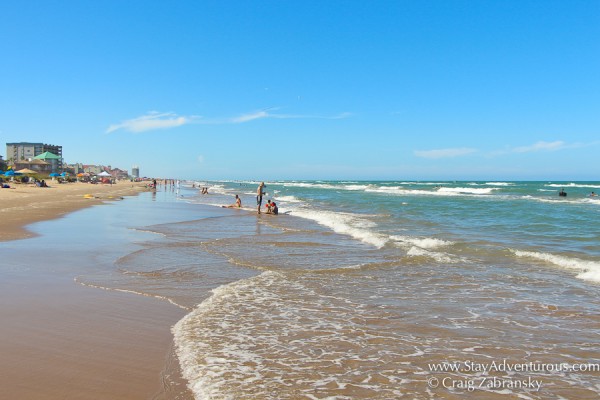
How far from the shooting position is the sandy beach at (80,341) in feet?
12.7

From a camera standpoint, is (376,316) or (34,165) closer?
(376,316)

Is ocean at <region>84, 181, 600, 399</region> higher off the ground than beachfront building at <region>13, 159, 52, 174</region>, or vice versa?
beachfront building at <region>13, 159, 52, 174</region>

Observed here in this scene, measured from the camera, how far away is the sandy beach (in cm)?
387

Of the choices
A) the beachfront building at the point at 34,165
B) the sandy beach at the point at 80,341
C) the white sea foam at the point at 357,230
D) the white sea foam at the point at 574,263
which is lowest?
the white sea foam at the point at 357,230

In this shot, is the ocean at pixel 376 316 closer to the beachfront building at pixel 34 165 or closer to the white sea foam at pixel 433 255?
the white sea foam at pixel 433 255

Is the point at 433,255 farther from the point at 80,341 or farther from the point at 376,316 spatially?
the point at 80,341

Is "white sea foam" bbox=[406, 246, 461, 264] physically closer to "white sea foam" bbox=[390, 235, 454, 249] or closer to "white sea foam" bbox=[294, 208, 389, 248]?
"white sea foam" bbox=[390, 235, 454, 249]

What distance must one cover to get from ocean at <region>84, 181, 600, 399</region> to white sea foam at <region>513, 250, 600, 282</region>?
0.04 metres

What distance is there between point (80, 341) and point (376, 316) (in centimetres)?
400

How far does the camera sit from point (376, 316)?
631cm

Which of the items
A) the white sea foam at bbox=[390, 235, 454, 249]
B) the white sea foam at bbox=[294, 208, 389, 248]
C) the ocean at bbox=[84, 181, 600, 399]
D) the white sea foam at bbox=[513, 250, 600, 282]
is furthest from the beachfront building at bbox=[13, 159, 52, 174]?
the white sea foam at bbox=[513, 250, 600, 282]

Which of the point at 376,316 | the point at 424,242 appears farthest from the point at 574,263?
the point at 376,316

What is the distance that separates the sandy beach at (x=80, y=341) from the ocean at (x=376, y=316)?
1.04 ft

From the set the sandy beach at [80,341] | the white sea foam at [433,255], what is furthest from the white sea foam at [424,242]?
the sandy beach at [80,341]
